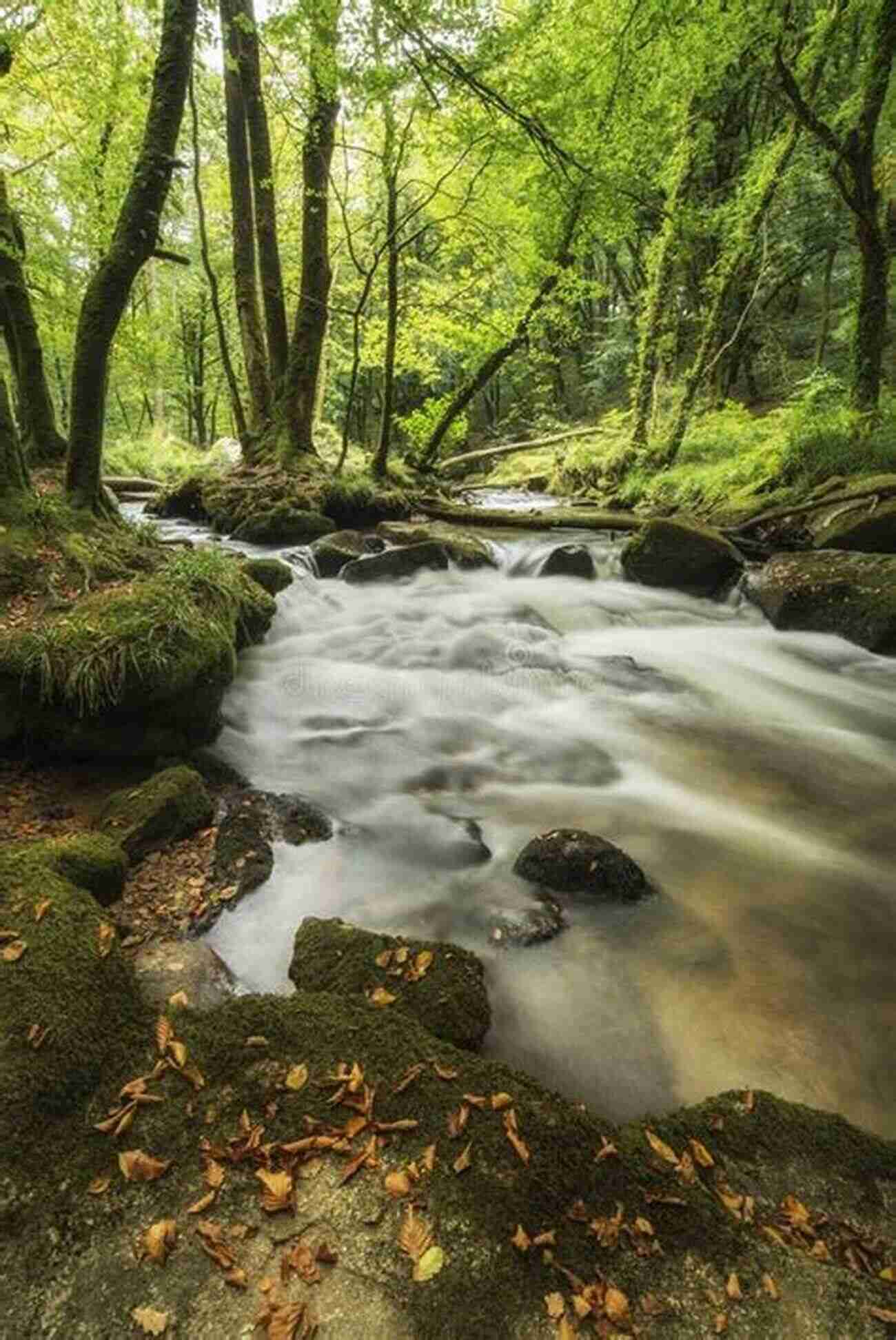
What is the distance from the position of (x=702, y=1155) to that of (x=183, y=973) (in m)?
2.13

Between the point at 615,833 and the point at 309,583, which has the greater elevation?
the point at 309,583

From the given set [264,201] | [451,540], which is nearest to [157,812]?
[451,540]

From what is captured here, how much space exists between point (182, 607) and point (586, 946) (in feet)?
11.8

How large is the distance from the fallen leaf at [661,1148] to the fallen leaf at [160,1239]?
1.38m

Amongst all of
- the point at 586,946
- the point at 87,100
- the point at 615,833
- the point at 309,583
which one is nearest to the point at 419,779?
the point at 615,833

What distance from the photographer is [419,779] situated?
16.8 ft

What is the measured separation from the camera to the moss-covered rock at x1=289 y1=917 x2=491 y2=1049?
262cm

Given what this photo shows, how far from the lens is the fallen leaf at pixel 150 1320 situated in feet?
4.93

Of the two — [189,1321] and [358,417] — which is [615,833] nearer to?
[189,1321]

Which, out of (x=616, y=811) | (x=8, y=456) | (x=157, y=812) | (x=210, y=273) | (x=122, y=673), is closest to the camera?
(x=157, y=812)

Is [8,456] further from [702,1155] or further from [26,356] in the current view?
[702,1155]

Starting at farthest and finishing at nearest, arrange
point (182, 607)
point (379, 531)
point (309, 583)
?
1. point (379, 531)
2. point (309, 583)
3. point (182, 607)

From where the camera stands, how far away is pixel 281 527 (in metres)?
10.4

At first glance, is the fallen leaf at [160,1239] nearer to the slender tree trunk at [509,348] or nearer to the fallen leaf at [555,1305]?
the fallen leaf at [555,1305]
